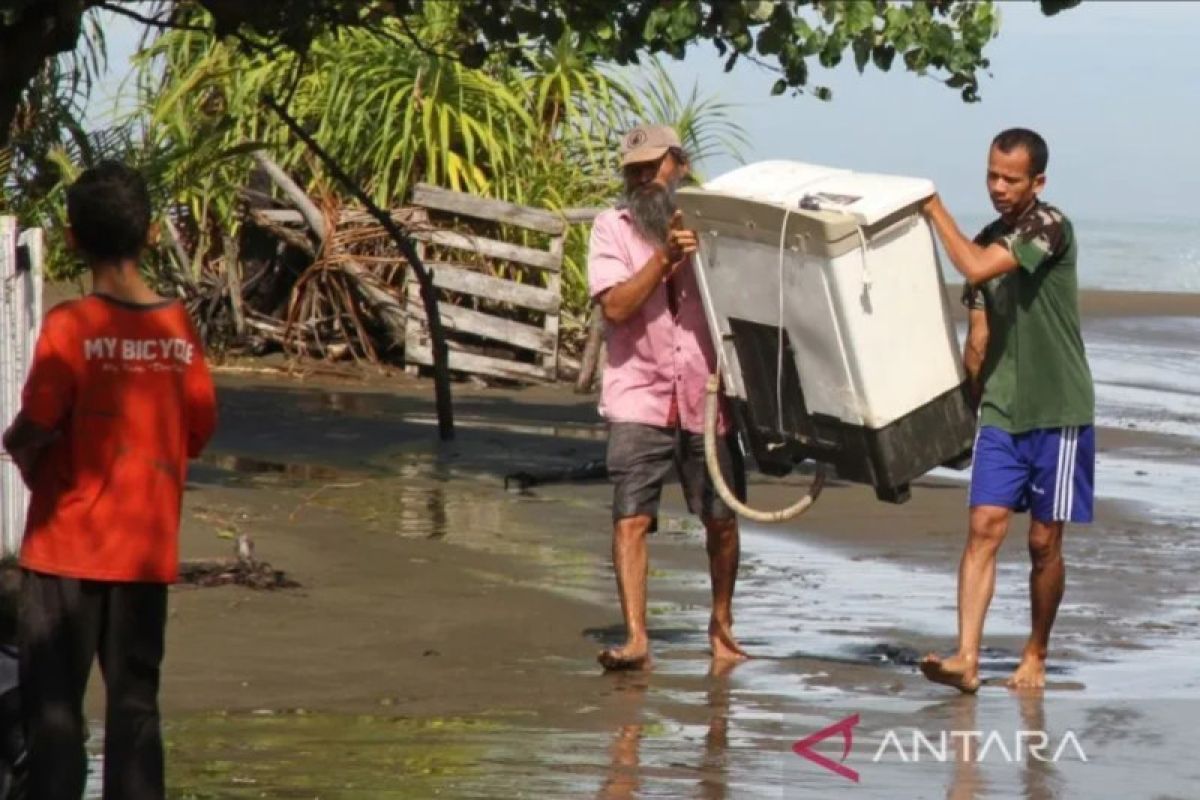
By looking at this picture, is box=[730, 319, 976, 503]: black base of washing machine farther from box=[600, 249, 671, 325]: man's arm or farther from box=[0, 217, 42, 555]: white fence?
box=[0, 217, 42, 555]: white fence

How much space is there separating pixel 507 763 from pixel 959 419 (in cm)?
212

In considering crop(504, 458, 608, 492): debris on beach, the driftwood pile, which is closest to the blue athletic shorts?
crop(504, 458, 608, 492): debris on beach

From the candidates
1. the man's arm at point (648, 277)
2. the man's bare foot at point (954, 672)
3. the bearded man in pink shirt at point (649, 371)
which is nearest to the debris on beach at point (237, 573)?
the bearded man in pink shirt at point (649, 371)

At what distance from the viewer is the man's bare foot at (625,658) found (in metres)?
8.33

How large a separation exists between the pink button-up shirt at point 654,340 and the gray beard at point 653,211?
0.12ft

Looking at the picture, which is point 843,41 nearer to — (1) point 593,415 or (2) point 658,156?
(2) point 658,156

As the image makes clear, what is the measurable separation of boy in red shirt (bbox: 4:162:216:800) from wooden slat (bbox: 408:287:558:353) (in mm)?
11658

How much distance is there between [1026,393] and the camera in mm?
8211

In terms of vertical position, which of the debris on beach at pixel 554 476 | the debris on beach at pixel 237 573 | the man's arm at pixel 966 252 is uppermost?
the man's arm at pixel 966 252

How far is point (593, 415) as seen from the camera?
16.2 m

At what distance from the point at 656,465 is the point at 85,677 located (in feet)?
10.8

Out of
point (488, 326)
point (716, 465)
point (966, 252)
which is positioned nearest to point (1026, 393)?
point (966, 252)


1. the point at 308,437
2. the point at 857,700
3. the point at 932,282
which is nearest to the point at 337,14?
the point at 932,282

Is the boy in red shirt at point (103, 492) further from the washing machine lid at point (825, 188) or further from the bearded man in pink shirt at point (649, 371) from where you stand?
the bearded man in pink shirt at point (649, 371)
